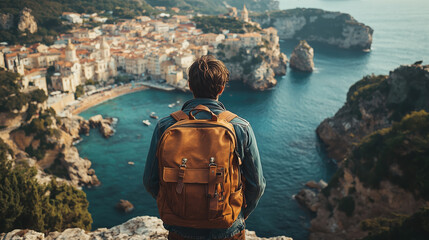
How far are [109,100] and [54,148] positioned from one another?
1722cm

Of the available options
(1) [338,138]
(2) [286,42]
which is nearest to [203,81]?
(1) [338,138]

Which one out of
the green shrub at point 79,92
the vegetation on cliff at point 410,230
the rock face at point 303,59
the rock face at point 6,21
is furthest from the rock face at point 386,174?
the rock face at point 6,21

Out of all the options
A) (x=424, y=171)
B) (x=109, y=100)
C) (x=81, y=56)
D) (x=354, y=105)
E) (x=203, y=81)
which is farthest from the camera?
(x=81, y=56)

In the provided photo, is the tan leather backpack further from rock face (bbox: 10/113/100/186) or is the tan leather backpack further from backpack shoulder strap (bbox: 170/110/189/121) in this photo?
rock face (bbox: 10/113/100/186)

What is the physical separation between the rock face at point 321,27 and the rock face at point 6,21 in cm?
6772

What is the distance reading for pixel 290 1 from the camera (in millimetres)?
95062

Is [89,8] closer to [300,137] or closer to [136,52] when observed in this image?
[136,52]

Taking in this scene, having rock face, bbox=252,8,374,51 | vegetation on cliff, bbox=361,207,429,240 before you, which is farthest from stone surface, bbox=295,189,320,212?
rock face, bbox=252,8,374,51

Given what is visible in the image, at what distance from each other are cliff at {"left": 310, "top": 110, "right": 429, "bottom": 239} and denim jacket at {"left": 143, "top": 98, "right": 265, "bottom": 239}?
40.6 ft

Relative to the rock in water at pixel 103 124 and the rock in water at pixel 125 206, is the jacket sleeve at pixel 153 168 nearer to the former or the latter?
the rock in water at pixel 125 206

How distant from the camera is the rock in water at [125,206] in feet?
68.8

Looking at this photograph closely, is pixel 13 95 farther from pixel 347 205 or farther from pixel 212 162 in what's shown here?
pixel 212 162

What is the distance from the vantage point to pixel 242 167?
2539 millimetres

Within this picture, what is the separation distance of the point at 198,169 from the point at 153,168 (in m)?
0.52
